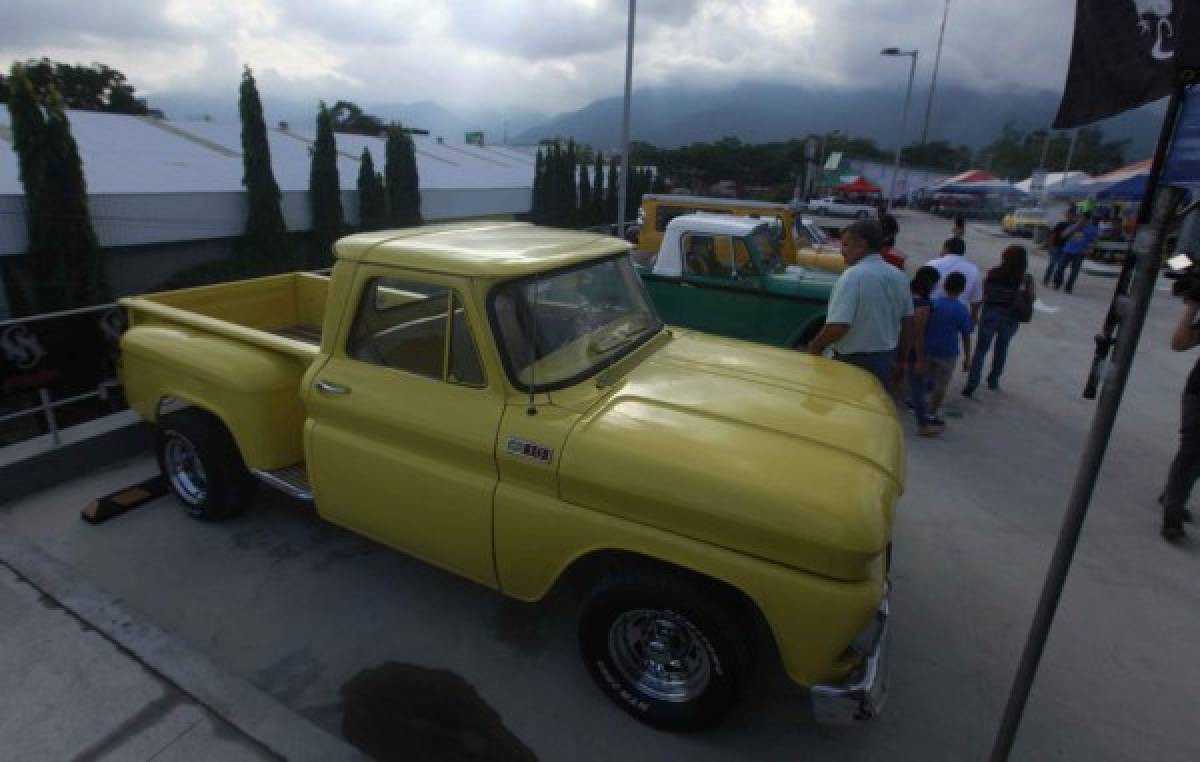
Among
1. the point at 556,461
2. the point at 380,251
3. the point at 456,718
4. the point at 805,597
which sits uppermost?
the point at 380,251

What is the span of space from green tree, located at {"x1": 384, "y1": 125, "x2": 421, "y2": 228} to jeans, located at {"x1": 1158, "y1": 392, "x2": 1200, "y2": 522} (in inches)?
674

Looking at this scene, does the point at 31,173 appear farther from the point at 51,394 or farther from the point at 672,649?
the point at 672,649

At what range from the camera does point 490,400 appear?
284cm

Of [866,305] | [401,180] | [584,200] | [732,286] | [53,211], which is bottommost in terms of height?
[732,286]

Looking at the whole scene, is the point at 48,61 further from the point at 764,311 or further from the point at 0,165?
the point at 764,311

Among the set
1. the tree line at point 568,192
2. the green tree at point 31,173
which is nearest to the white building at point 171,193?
the green tree at point 31,173

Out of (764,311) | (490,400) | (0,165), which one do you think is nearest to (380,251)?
(490,400)

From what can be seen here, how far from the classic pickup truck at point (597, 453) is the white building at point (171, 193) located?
423 inches

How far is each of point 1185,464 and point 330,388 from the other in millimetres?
5588

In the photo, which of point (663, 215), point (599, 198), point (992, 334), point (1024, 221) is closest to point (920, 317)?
point (992, 334)

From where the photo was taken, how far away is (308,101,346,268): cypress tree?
52.2 feet

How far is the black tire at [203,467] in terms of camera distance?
13.0 feet

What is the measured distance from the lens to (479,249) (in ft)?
10.2

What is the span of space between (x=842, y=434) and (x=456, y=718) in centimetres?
213
